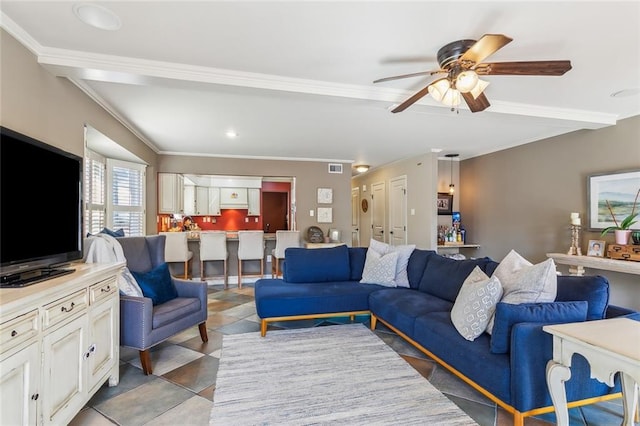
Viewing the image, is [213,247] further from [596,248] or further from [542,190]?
[596,248]

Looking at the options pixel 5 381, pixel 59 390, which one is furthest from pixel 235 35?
pixel 59 390

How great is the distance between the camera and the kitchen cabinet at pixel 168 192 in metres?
5.75

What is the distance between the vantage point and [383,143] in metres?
5.24

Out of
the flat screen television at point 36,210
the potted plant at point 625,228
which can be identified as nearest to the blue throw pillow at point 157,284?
the flat screen television at point 36,210

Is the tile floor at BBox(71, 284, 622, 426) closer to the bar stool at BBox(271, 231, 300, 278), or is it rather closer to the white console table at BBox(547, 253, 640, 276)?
the white console table at BBox(547, 253, 640, 276)

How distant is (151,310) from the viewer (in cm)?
246

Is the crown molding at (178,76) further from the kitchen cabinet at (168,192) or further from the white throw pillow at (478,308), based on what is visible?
the kitchen cabinet at (168,192)

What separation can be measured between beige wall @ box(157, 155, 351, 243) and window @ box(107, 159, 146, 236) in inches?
33.8

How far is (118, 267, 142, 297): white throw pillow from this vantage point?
250 cm

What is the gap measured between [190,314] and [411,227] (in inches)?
191

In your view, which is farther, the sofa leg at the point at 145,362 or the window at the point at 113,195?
the window at the point at 113,195

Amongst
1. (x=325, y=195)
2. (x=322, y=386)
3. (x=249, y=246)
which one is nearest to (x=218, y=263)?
(x=249, y=246)

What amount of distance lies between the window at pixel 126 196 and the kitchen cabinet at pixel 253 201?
2.92 meters

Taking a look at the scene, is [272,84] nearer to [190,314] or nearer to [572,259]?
[190,314]
